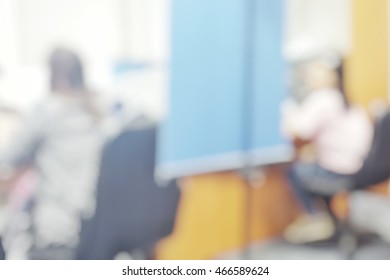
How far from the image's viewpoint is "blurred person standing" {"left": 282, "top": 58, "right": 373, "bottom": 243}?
5.81ft

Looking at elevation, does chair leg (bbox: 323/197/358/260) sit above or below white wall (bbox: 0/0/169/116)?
below

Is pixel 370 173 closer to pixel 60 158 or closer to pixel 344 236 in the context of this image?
pixel 344 236

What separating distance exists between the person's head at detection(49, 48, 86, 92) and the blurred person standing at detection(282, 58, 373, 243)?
678 millimetres

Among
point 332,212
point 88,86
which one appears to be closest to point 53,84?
point 88,86

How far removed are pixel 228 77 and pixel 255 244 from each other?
0.55m

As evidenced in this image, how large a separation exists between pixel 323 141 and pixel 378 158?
0.20m

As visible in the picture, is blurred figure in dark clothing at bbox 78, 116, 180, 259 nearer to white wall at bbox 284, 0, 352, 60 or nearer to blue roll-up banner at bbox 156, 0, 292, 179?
blue roll-up banner at bbox 156, 0, 292, 179

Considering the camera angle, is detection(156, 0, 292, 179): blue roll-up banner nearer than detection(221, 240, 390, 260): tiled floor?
Yes

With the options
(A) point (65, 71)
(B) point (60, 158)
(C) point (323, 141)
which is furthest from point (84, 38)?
(C) point (323, 141)

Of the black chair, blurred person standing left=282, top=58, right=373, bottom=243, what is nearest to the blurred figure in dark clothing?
blurred person standing left=282, top=58, right=373, bottom=243

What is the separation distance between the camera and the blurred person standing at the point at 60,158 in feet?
4.89

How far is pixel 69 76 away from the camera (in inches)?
60.1

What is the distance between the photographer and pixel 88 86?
1541 millimetres
